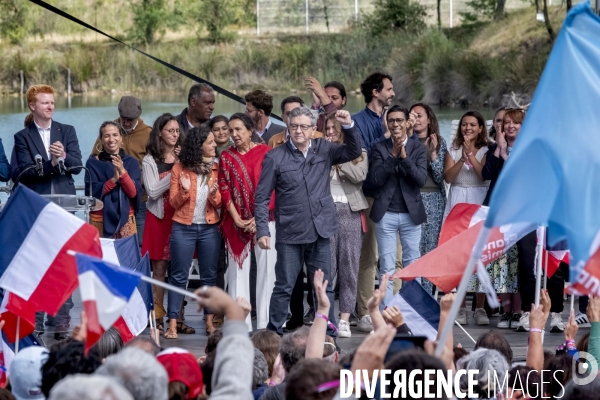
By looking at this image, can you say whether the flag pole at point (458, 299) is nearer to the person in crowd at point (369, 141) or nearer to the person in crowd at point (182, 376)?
the person in crowd at point (182, 376)

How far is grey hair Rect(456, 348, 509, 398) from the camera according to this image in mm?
4730

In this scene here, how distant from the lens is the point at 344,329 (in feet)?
26.3

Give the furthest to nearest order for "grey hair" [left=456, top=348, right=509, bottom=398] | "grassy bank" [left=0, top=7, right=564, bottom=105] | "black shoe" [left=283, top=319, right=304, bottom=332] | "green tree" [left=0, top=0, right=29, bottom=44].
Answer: "green tree" [left=0, top=0, right=29, bottom=44]
"grassy bank" [left=0, top=7, right=564, bottom=105]
"black shoe" [left=283, top=319, right=304, bottom=332]
"grey hair" [left=456, top=348, right=509, bottom=398]

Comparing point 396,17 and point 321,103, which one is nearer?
point 321,103

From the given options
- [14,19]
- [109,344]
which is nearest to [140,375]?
[109,344]

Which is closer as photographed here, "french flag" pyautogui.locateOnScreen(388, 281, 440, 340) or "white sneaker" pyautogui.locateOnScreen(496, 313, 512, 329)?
"french flag" pyautogui.locateOnScreen(388, 281, 440, 340)

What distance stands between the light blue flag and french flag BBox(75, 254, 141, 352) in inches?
55.3

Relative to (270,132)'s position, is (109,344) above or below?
Result: below

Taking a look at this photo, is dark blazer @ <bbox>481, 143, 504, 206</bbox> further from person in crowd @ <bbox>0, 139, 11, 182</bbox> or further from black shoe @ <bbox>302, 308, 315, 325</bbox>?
person in crowd @ <bbox>0, 139, 11, 182</bbox>

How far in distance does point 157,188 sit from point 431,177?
6.62 feet

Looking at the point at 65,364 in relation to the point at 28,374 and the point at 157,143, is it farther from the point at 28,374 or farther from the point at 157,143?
the point at 157,143

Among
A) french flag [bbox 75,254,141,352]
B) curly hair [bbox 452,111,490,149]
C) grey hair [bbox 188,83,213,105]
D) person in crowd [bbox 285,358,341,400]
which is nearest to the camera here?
person in crowd [bbox 285,358,341,400]

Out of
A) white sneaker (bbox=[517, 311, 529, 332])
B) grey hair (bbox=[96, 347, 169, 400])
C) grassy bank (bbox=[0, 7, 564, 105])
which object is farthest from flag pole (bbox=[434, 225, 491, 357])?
grassy bank (bbox=[0, 7, 564, 105])

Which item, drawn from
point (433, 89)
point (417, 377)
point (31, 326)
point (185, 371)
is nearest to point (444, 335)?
point (417, 377)
